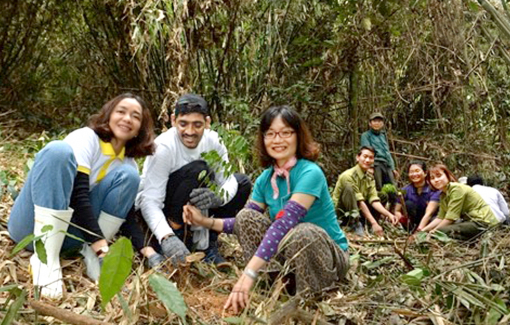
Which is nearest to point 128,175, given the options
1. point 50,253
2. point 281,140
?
point 50,253

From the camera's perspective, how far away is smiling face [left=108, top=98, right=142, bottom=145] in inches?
92.7

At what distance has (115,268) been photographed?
1147 mm

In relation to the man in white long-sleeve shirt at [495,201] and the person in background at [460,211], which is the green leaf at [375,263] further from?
the man in white long-sleeve shirt at [495,201]

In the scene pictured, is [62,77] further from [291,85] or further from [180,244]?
[180,244]

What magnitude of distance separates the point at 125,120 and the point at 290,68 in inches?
155

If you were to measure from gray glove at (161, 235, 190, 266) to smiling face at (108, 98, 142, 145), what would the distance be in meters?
0.49

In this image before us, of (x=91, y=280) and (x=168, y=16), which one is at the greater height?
(x=168, y=16)

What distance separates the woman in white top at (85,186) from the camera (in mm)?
2008

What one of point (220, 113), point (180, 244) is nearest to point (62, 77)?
point (220, 113)

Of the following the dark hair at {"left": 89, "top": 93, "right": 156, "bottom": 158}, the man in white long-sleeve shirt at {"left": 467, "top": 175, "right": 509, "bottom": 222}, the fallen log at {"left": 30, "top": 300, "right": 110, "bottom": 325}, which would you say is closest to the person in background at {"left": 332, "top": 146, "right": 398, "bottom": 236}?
the man in white long-sleeve shirt at {"left": 467, "top": 175, "right": 509, "bottom": 222}

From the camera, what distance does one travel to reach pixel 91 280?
2.18m

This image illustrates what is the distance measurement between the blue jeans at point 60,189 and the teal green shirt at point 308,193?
1.88ft

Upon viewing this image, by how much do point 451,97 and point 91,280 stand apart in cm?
578

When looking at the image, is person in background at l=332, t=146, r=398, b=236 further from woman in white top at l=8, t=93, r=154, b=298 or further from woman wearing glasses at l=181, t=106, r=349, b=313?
woman in white top at l=8, t=93, r=154, b=298
